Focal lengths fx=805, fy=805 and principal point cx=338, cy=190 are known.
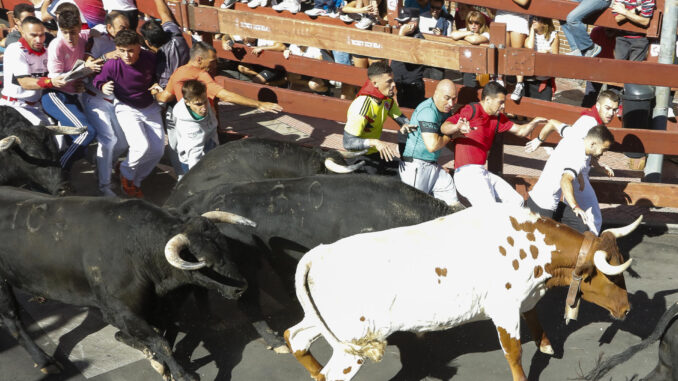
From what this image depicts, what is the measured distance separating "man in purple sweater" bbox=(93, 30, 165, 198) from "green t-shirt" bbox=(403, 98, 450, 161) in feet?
9.49

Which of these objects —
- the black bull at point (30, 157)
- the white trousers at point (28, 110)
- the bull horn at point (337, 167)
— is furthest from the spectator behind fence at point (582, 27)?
the white trousers at point (28, 110)

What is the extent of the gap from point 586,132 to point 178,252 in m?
3.86

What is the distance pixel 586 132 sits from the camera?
717cm

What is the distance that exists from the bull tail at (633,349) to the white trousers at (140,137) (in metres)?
A: 5.04

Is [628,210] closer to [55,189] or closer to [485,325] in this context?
[485,325]

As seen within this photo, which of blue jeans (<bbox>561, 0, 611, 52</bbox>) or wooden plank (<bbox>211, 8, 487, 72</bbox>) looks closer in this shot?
wooden plank (<bbox>211, 8, 487, 72</bbox>)

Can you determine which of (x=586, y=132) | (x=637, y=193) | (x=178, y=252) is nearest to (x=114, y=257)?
(x=178, y=252)

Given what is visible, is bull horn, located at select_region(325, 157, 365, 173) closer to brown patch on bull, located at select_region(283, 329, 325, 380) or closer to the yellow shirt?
the yellow shirt

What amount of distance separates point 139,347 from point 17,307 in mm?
1125

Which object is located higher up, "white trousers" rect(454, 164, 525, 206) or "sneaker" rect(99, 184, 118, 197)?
"white trousers" rect(454, 164, 525, 206)

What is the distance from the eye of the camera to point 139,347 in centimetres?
584

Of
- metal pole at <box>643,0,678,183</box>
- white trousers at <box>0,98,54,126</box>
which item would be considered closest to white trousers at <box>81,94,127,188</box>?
white trousers at <box>0,98,54,126</box>

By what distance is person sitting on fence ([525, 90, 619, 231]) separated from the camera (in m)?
7.11

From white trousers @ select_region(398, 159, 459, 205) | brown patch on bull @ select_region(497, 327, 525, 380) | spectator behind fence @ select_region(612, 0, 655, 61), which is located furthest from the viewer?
spectator behind fence @ select_region(612, 0, 655, 61)
